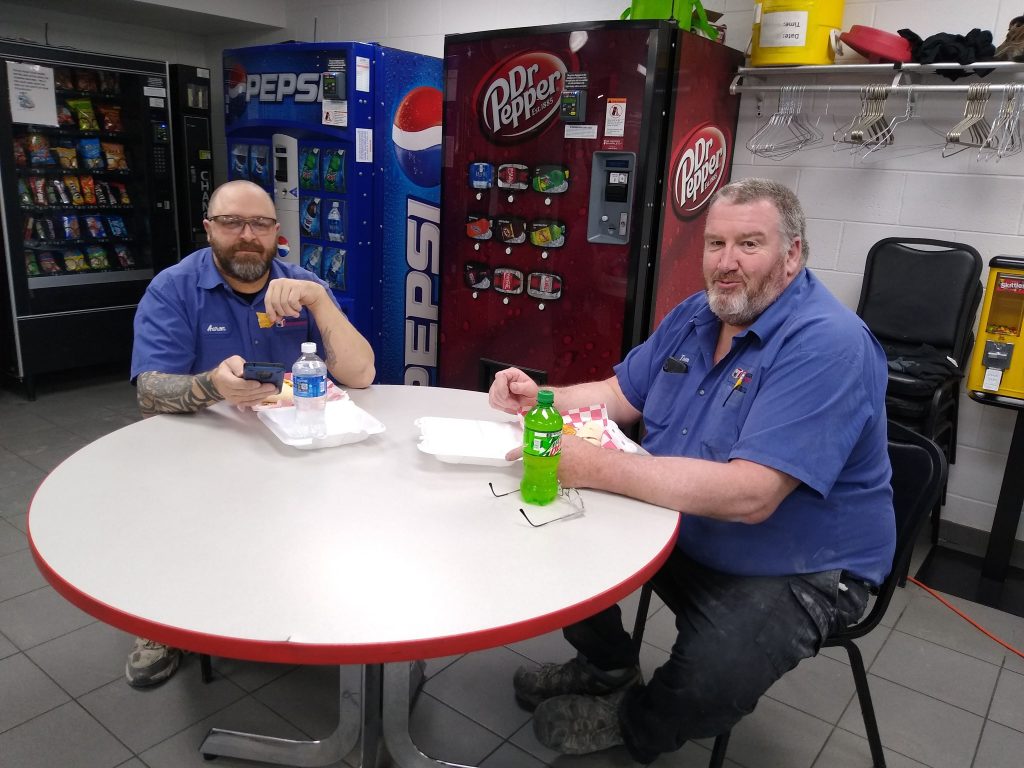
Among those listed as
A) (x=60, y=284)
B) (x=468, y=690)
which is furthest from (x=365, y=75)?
(x=468, y=690)

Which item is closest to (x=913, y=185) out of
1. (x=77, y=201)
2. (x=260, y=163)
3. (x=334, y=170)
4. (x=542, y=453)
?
(x=542, y=453)

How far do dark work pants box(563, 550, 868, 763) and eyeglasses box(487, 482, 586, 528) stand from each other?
41 centimetres

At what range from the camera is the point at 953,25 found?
2.93 meters

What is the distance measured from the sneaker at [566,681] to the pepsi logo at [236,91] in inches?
135

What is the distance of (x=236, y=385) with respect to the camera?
5.96 ft

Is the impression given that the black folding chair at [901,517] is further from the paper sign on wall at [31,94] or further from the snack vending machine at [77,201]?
the paper sign on wall at [31,94]

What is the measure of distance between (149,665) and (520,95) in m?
2.53

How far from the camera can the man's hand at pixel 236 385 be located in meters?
1.82

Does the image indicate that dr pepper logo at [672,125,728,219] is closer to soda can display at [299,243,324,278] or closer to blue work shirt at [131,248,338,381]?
blue work shirt at [131,248,338,381]

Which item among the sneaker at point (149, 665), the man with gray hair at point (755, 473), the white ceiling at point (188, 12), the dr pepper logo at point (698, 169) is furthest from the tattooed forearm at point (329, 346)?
the white ceiling at point (188, 12)

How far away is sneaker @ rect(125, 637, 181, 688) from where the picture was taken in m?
2.14

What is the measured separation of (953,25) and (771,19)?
27.3 inches

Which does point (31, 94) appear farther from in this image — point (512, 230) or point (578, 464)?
point (578, 464)

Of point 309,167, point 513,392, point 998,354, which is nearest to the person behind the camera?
point 513,392
